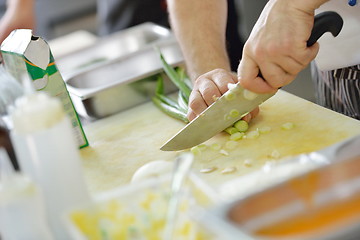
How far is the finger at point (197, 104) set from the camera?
1817mm

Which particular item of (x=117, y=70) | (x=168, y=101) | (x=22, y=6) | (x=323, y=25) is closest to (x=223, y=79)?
(x=168, y=101)

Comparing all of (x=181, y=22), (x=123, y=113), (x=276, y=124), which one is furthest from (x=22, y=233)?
(x=181, y=22)

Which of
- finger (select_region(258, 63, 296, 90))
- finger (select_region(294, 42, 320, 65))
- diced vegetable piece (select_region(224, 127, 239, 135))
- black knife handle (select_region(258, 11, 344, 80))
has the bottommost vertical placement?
diced vegetable piece (select_region(224, 127, 239, 135))

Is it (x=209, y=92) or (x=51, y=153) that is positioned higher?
(x=51, y=153)

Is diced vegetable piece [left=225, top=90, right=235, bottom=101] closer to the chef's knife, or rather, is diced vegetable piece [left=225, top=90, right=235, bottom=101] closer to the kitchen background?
the chef's knife

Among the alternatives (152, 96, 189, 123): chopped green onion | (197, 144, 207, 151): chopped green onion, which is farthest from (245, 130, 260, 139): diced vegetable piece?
(152, 96, 189, 123): chopped green onion

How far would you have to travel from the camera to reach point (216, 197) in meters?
1.12

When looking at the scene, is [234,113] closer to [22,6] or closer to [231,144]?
[231,144]

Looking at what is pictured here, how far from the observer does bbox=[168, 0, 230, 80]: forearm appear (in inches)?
82.0

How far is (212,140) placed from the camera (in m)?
1.77

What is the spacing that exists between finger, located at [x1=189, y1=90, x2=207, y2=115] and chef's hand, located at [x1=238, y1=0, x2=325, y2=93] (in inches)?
9.8

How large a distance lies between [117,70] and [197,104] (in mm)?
613

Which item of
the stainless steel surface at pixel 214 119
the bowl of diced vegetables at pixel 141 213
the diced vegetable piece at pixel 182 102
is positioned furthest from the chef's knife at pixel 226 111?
the bowl of diced vegetables at pixel 141 213

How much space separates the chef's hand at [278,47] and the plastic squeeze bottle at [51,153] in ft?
1.90
